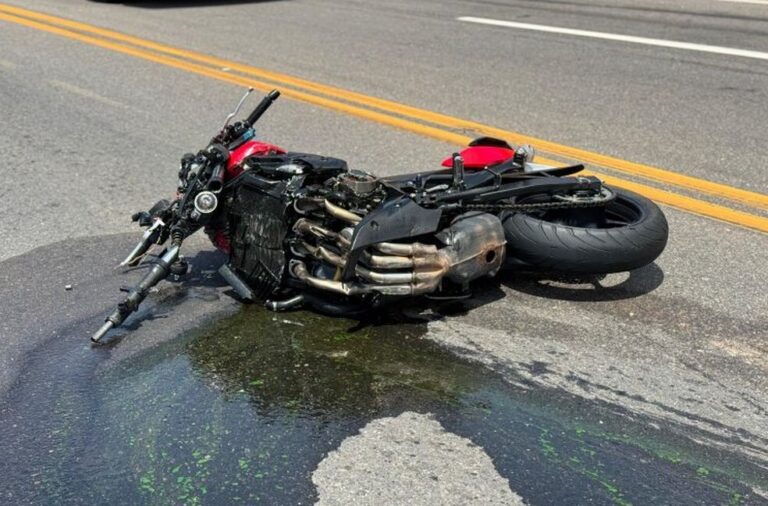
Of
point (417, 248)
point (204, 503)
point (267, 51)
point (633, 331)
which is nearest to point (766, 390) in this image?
point (633, 331)

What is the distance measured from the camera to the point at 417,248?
13.7 feet

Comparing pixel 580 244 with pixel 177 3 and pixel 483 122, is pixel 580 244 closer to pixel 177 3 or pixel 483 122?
pixel 483 122

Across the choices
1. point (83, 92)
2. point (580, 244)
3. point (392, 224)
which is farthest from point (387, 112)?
point (392, 224)

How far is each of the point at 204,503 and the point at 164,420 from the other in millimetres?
606

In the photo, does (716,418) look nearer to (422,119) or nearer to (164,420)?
(164,420)

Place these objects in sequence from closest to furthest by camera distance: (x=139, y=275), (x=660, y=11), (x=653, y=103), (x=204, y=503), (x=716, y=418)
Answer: (x=204, y=503) < (x=716, y=418) < (x=139, y=275) < (x=653, y=103) < (x=660, y=11)

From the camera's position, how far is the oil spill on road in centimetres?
326

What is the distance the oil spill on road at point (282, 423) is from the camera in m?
3.26

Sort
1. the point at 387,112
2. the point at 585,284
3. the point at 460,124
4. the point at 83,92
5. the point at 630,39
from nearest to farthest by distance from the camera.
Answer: the point at 585,284, the point at 460,124, the point at 387,112, the point at 83,92, the point at 630,39

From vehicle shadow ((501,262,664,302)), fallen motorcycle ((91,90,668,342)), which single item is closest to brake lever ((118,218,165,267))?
fallen motorcycle ((91,90,668,342))

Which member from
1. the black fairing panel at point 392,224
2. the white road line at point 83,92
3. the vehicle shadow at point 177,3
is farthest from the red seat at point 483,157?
the vehicle shadow at point 177,3

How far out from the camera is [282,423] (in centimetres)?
365

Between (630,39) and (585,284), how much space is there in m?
7.54

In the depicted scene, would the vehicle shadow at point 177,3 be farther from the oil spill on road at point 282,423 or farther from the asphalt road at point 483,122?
the oil spill on road at point 282,423
